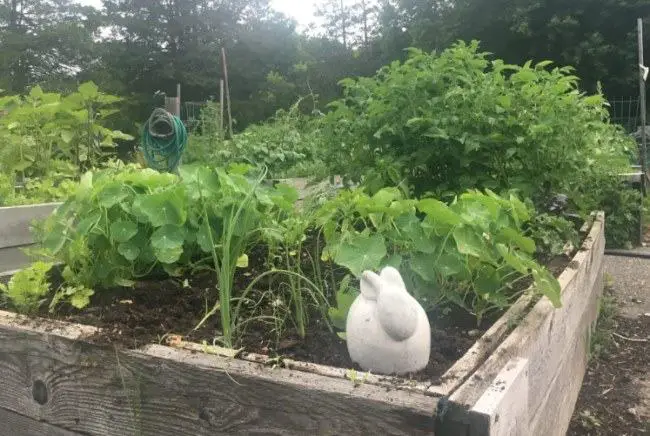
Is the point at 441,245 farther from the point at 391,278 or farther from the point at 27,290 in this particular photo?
the point at 27,290

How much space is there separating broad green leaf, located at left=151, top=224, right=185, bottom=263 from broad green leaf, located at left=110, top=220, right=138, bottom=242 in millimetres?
76

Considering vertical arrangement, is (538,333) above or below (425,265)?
below

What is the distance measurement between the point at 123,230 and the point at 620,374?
2005 millimetres

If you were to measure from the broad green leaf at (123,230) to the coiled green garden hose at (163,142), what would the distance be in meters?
2.17

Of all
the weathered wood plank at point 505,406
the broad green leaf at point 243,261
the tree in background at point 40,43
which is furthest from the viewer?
the tree in background at point 40,43

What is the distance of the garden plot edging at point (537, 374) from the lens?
89 cm

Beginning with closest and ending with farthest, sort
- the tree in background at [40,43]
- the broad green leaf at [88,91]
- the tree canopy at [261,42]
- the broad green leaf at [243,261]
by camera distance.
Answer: the broad green leaf at [243,261], the broad green leaf at [88,91], the tree canopy at [261,42], the tree in background at [40,43]

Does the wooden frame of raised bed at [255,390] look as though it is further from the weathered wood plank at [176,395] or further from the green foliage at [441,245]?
the green foliage at [441,245]

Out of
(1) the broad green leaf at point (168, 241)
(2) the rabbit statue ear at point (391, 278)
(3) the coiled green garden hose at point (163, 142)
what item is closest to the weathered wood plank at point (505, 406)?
(2) the rabbit statue ear at point (391, 278)

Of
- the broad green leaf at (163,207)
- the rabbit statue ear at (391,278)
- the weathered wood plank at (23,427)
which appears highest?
the broad green leaf at (163,207)

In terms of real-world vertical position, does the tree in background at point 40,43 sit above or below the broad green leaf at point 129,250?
above

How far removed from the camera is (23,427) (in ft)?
4.57

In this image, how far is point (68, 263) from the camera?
5.74ft

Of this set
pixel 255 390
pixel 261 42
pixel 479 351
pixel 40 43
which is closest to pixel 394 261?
pixel 479 351
